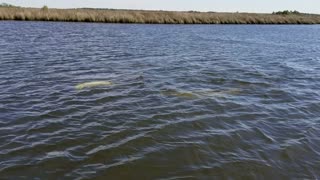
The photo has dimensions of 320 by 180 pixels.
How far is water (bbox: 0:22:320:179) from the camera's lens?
7.47 m

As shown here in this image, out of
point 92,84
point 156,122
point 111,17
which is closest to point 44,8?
point 111,17

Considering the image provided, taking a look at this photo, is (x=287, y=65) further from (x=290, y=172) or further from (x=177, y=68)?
(x=290, y=172)

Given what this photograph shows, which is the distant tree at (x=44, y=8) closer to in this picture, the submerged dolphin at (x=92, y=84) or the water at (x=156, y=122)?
the water at (x=156, y=122)

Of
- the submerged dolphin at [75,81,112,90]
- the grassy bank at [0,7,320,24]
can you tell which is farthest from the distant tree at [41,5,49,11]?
A: the submerged dolphin at [75,81,112,90]

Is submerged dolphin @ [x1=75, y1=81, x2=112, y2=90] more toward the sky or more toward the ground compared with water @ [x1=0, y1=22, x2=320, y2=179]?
more toward the sky

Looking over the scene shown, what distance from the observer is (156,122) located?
1000cm

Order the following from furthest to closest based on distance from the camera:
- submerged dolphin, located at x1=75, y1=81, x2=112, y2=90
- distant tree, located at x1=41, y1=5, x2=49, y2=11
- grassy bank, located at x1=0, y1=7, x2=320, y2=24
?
distant tree, located at x1=41, y1=5, x2=49, y2=11 < grassy bank, located at x1=0, y1=7, x2=320, y2=24 < submerged dolphin, located at x1=75, y1=81, x2=112, y2=90

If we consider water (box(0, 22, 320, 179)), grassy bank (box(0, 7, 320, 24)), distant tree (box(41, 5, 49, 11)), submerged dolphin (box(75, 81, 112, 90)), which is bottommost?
water (box(0, 22, 320, 179))

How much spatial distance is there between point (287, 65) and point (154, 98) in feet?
38.1

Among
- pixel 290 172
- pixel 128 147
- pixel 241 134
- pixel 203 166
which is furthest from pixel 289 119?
pixel 128 147

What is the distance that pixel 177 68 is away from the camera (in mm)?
18641

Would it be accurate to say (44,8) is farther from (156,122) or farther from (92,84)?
(156,122)

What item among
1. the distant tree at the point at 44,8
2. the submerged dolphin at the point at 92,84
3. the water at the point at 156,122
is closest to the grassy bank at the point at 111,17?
the distant tree at the point at 44,8

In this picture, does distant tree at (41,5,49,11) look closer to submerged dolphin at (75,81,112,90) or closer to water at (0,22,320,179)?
water at (0,22,320,179)
